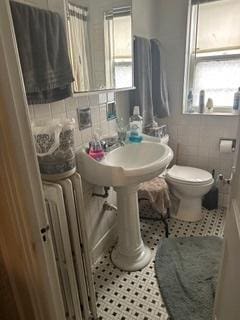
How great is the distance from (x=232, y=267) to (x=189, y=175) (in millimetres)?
1421

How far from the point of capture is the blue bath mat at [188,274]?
4.65 feet

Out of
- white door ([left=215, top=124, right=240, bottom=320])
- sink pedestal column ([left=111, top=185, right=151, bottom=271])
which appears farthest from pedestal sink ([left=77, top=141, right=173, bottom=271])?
white door ([left=215, top=124, right=240, bottom=320])

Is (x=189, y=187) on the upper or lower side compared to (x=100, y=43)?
lower

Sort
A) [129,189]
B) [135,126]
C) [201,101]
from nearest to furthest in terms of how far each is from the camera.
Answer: [129,189] < [135,126] < [201,101]

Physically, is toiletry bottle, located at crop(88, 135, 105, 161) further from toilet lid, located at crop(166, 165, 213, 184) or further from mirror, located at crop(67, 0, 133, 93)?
toilet lid, located at crop(166, 165, 213, 184)

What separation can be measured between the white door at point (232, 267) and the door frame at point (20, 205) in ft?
2.05

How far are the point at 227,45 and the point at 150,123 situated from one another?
99 cm

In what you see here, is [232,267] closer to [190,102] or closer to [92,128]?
[92,128]

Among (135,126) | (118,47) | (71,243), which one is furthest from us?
(135,126)

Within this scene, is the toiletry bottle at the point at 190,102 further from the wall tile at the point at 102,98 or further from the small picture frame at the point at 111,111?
the wall tile at the point at 102,98

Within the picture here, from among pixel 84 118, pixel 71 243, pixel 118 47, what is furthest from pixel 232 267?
pixel 118 47

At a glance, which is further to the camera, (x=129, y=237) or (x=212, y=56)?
(x=212, y=56)

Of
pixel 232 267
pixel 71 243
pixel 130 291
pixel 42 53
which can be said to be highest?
pixel 42 53

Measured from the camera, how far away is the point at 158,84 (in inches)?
86.6
